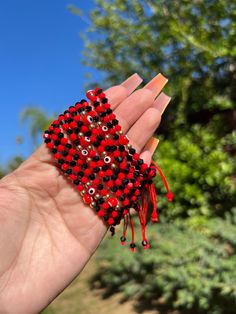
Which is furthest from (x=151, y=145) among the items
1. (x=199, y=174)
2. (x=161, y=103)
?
(x=199, y=174)

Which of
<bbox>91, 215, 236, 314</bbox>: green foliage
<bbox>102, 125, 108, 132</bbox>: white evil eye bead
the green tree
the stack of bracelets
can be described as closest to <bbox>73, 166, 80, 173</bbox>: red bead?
the stack of bracelets

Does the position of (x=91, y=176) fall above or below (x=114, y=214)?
above

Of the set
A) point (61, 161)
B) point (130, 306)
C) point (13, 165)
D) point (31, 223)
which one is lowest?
point (130, 306)

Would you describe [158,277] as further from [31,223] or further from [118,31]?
[118,31]

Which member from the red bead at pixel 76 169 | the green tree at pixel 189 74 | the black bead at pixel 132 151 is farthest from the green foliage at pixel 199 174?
the red bead at pixel 76 169

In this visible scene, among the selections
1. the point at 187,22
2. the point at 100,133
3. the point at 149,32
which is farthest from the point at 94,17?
the point at 100,133

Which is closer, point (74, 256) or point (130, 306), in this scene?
point (74, 256)

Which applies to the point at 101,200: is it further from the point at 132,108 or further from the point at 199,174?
the point at 199,174
